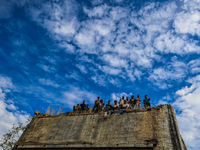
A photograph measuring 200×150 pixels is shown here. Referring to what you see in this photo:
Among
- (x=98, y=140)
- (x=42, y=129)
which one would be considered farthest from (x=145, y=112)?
(x=42, y=129)

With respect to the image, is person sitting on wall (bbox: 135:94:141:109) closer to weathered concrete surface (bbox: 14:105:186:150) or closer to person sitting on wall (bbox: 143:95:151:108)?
person sitting on wall (bbox: 143:95:151:108)

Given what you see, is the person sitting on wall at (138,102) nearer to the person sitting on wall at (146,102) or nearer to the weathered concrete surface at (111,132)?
the person sitting on wall at (146,102)

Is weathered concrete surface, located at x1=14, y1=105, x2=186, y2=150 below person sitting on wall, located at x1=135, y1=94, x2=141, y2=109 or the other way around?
below

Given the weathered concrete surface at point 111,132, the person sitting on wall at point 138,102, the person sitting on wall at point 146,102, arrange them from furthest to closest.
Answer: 1. the person sitting on wall at point 138,102
2. the person sitting on wall at point 146,102
3. the weathered concrete surface at point 111,132

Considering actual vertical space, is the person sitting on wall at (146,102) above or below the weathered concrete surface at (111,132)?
above

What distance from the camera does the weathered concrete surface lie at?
9.48 m

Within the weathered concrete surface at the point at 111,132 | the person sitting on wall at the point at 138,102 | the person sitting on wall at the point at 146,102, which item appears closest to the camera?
the weathered concrete surface at the point at 111,132

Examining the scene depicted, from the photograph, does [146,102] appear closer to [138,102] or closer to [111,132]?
[138,102]

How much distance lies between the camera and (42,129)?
44.9ft

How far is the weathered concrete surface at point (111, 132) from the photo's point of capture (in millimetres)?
9484

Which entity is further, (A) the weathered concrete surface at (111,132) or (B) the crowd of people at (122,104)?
(B) the crowd of people at (122,104)

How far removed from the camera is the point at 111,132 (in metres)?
11.0

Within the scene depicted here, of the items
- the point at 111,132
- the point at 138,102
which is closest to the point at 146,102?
the point at 138,102

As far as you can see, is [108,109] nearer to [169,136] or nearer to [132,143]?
[132,143]
